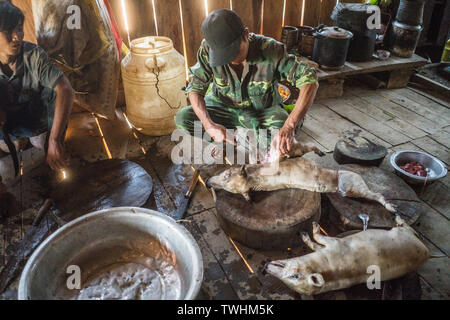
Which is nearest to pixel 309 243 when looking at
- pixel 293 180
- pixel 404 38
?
pixel 293 180

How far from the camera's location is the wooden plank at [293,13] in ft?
17.3

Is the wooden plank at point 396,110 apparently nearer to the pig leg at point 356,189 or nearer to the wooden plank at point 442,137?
the wooden plank at point 442,137

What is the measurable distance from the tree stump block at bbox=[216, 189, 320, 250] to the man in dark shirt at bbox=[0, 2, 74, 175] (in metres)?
1.65

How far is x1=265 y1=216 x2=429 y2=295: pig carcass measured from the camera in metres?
2.11

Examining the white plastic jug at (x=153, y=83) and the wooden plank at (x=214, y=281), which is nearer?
the wooden plank at (x=214, y=281)

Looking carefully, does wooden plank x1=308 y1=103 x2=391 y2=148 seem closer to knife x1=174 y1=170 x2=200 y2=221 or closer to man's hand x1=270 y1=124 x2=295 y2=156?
man's hand x1=270 y1=124 x2=295 y2=156

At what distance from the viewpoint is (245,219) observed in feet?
8.50

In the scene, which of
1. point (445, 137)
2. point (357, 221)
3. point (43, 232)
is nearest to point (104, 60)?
point (43, 232)

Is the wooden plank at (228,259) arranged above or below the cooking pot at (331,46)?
below

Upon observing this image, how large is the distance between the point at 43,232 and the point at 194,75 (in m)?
2.13

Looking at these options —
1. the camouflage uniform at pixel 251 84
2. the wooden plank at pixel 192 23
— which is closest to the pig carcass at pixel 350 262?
the camouflage uniform at pixel 251 84

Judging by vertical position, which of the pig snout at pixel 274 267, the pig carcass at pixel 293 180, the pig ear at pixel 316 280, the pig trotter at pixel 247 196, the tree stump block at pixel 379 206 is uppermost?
the pig carcass at pixel 293 180

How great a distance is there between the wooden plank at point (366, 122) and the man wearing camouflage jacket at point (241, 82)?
1640 mm
